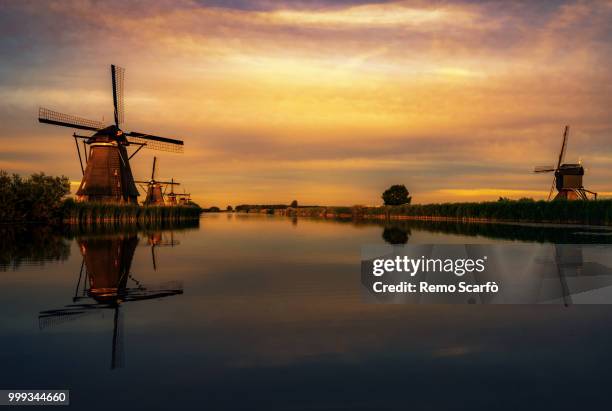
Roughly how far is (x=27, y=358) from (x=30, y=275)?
8.66 metres

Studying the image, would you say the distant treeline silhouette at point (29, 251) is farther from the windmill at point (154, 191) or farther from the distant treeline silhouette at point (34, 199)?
the windmill at point (154, 191)

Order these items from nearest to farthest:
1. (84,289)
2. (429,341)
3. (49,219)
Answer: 1. (429,341)
2. (84,289)
3. (49,219)

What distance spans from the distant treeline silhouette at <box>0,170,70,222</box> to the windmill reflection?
1027 inches

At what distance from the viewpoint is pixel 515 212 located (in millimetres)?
54406

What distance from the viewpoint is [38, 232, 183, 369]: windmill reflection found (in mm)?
8484

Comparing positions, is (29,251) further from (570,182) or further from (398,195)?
(398,195)

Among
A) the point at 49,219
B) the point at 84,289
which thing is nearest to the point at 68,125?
the point at 49,219

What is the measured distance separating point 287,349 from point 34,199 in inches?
1657

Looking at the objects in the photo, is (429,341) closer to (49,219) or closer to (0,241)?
(0,241)

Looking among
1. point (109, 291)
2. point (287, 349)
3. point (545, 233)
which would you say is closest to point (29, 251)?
point (109, 291)

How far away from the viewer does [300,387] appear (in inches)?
215

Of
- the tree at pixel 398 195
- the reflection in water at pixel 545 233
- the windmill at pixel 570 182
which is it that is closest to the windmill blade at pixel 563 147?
the windmill at pixel 570 182

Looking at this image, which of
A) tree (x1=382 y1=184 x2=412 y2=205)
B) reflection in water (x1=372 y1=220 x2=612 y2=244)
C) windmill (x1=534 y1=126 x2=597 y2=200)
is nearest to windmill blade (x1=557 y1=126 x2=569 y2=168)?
windmill (x1=534 y1=126 x2=597 y2=200)

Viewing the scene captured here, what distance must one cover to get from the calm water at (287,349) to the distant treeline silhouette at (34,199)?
32.5m
